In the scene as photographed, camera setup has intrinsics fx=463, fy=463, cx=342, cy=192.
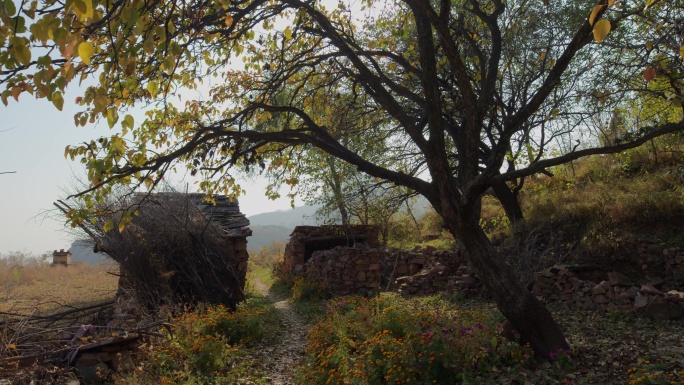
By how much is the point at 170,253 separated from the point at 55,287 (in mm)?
6927

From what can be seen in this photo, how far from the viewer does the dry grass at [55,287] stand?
430 inches

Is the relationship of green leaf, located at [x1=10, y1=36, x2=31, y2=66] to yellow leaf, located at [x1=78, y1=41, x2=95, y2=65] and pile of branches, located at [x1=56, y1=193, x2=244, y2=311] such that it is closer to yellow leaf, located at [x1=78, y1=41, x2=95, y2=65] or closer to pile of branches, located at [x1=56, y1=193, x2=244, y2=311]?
yellow leaf, located at [x1=78, y1=41, x2=95, y2=65]

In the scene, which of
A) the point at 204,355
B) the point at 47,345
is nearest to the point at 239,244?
the point at 47,345

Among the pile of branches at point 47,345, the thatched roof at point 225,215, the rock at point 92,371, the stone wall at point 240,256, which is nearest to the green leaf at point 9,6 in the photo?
the pile of branches at point 47,345

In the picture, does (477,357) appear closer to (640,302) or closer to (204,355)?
(204,355)

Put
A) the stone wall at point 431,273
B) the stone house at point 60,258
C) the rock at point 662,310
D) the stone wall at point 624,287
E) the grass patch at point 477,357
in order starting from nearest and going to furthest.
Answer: the grass patch at point 477,357, the rock at point 662,310, the stone wall at point 624,287, the stone wall at point 431,273, the stone house at point 60,258

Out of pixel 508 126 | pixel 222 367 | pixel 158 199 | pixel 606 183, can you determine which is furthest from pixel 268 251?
pixel 508 126

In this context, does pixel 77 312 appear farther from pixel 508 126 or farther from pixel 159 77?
pixel 508 126

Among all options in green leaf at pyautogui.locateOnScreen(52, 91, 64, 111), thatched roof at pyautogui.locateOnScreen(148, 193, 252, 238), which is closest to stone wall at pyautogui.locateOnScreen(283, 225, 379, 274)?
thatched roof at pyautogui.locateOnScreen(148, 193, 252, 238)

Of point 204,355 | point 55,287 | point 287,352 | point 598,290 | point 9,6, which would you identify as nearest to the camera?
point 9,6

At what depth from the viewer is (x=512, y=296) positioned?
524 cm

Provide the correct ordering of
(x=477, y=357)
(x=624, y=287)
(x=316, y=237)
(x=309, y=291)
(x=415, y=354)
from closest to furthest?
(x=477, y=357) < (x=415, y=354) < (x=624, y=287) < (x=309, y=291) < (x=316, y=237)

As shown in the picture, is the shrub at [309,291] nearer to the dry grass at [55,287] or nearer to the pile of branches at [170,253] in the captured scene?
the pile of branches at [170,253]

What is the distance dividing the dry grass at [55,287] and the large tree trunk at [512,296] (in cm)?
791
